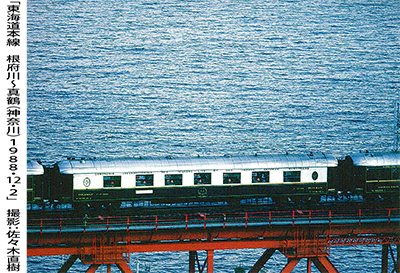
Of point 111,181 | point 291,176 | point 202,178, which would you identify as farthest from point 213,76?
point 111,181

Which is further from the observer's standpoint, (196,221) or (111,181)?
(111,181)

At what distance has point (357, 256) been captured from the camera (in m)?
90.3

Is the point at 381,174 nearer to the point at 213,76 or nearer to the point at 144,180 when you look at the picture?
the point at 144,180

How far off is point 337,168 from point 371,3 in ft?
206

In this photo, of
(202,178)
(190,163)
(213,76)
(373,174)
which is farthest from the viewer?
(213,76)

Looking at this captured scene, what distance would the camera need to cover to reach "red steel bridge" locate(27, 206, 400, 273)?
43969 mm

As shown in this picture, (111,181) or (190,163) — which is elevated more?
(190,163)

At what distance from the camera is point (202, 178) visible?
171ft

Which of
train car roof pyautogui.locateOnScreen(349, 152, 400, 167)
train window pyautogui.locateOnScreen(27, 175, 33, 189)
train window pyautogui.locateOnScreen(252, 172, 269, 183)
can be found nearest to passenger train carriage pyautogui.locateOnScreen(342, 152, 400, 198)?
train car roof pyautogui.locateOnScreen(349, 152, 400, 167)

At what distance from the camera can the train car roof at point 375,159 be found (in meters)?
55.6

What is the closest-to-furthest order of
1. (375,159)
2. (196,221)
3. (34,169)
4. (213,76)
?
(196,221)
(34,169)
(375,159)
(213,76)

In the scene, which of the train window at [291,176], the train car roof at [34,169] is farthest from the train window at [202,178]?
the train car roof at [34,169]

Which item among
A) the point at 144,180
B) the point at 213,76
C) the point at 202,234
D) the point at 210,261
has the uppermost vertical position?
the point at 213,76

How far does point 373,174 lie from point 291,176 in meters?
6.05
